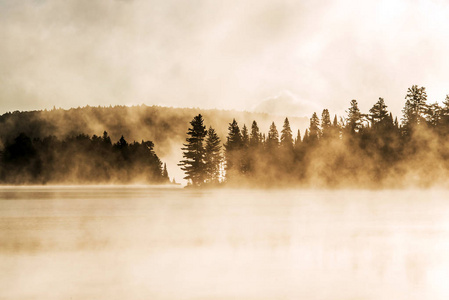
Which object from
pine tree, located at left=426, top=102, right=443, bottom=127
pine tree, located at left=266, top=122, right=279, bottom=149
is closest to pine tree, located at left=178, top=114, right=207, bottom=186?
pine tree, located at left=266, top=122, right=279, bottom=149

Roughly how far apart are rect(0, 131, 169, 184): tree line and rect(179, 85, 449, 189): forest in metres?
47.9

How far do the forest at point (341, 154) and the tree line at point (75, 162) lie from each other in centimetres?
4794

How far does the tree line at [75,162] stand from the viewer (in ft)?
520

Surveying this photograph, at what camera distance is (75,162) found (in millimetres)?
164750

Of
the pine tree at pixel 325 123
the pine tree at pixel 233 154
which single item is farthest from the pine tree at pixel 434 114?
the pine tree at pixel 233 154

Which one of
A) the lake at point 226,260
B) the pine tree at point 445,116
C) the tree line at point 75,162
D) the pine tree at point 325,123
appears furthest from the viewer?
the tree line at point 75,162

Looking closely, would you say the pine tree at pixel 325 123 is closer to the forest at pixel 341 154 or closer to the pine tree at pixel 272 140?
the forest at pixel 341 154

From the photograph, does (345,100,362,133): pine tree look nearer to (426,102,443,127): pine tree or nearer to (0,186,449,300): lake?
(426,102,443,127): pine tree

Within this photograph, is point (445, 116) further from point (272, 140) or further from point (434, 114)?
point (272, 140)

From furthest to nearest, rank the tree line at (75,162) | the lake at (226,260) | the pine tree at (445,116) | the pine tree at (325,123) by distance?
the tree line at (75,162)
the pine tree at (325,123)
the pine tree at (445,116)
the lake at (226,260)

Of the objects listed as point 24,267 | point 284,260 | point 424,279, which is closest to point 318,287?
point 424,279

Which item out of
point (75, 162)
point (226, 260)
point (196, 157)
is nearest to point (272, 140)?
point (196, 157)

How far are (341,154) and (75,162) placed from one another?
89.0m

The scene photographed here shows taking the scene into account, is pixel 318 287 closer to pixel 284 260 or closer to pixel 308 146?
pixel 284 260
